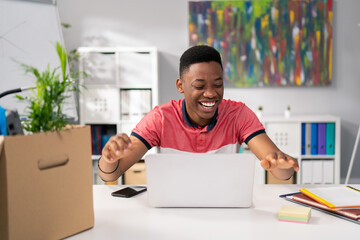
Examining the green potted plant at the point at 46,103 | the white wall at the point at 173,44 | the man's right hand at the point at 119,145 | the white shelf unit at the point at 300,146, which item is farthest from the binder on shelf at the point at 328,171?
the green potted plant at the point at 46,103

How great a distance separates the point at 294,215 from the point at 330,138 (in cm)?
247

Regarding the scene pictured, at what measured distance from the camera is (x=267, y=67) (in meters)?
3.55

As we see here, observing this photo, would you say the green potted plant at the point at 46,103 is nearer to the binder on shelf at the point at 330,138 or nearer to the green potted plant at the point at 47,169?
the green potted plant at the point at 47,169

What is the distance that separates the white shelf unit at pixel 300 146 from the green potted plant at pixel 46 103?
101 inches

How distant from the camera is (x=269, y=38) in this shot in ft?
11.6

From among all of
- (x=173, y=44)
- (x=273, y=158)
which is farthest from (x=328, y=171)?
(x=273, y=158)

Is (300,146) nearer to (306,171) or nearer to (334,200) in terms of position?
(306,171)

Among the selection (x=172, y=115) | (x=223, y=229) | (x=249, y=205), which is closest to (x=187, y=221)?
(x=223, y=229)

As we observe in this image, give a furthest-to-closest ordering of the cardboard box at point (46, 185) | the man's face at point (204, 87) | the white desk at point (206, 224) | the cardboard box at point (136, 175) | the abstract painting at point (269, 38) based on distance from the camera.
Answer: the abstract painting at point (269, 38)
the cardboard box at point (136, 175)
the man's face at point (204, 87)
the white desk at point (206, 224)
the cardboard box at point (46, 185)

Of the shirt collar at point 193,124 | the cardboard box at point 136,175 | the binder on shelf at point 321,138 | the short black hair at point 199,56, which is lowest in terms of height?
the cardboard box at point 136,175

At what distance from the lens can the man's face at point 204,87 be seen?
144 cm

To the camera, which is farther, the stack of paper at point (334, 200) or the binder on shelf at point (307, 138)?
the binder on shelf at point (307, 138)

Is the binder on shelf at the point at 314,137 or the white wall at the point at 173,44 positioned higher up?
the white wall at the point at 173,44

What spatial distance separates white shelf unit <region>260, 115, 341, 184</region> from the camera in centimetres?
322
